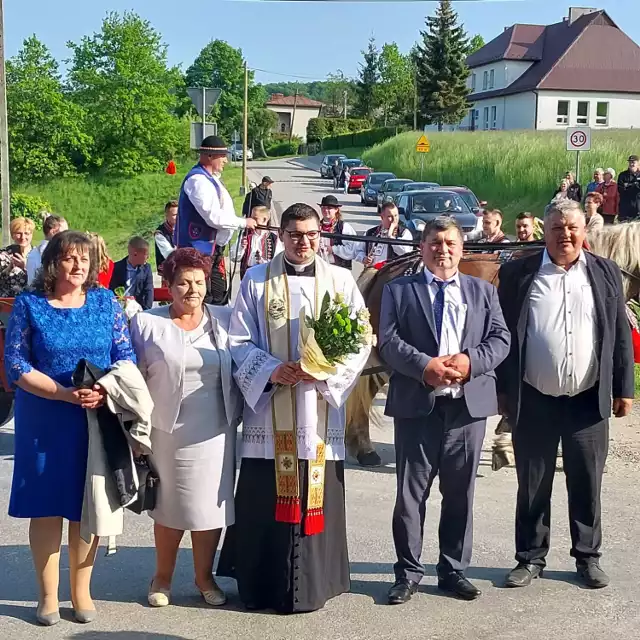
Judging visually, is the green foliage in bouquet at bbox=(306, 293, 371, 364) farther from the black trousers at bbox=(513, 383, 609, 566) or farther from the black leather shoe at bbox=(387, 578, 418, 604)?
the black leather shoe at bbox=(387, 578, 418, 604)

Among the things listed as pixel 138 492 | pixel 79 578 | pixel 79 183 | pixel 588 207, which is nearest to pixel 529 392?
pixel 138 492

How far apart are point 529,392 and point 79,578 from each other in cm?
246

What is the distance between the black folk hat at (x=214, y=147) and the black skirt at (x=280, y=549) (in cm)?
332

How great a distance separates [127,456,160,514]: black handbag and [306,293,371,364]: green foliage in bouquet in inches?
39.7

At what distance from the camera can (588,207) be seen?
12539mm

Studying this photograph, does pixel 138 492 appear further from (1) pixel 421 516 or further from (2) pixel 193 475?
(1) pixel 421 516

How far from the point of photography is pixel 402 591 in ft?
14.6

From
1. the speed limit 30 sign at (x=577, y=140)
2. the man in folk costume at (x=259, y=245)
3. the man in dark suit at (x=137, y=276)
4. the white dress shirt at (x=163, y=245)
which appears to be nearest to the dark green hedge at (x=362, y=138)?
the speed limit 30 sign at (x=577, y=140)

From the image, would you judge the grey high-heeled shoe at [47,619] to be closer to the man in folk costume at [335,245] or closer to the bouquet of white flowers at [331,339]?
the bouquet of white flowers at [331,339]

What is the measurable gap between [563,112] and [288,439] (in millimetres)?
61313

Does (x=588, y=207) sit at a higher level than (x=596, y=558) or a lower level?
higher

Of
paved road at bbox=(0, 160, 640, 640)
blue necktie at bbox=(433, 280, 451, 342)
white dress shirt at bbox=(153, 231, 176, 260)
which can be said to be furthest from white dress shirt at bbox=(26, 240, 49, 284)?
blue necktie at bbox=(433, 280, 451, 342)

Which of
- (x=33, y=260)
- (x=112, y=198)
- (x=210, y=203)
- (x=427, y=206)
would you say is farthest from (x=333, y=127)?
(x=210, y=203)

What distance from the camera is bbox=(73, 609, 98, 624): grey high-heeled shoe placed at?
423cm
